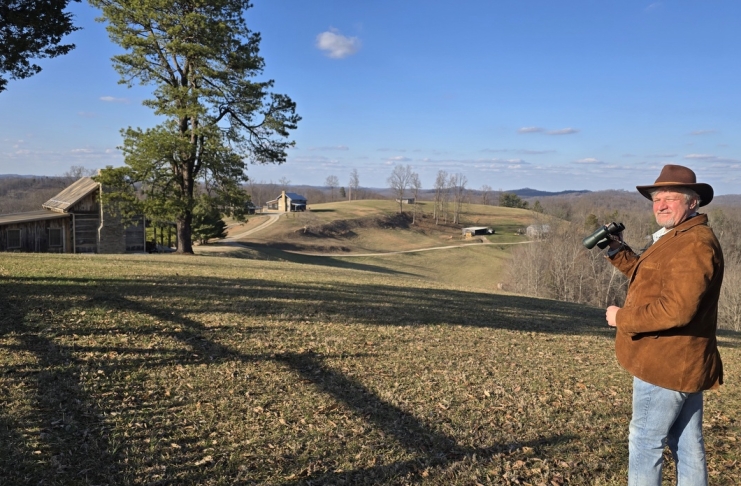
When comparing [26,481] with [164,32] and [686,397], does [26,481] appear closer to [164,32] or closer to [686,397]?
[686,397]

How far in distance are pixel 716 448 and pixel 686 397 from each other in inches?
100

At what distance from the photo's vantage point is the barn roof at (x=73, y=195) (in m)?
29.0

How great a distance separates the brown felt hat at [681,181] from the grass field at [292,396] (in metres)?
2.47

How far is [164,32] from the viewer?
805 inches

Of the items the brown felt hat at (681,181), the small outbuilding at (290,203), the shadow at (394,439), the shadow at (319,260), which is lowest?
the shadow at (319,260)

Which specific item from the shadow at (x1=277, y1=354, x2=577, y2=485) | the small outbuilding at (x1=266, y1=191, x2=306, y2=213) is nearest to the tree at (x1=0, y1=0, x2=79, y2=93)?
the shadow at (x1=277, y1=354, x2=577, y2=485)

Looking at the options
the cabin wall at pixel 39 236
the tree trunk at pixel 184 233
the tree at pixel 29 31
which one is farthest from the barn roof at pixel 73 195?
the tree at pixel 29 31

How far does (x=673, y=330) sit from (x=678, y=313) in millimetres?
189

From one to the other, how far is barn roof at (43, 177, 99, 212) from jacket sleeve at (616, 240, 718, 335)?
30939 millimetres

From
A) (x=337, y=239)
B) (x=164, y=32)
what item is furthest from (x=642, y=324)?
(x=337, y=239)

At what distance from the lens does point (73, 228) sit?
29.1m

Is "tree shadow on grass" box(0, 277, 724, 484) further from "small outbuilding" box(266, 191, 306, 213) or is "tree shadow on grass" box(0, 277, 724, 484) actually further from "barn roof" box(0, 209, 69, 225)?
"small outbuilding" box(266, 191, 306, 213)

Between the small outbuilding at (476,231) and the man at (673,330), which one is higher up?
the man at (673,330)

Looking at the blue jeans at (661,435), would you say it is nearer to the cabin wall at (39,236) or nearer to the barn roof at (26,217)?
the barn roof at (26,217)
